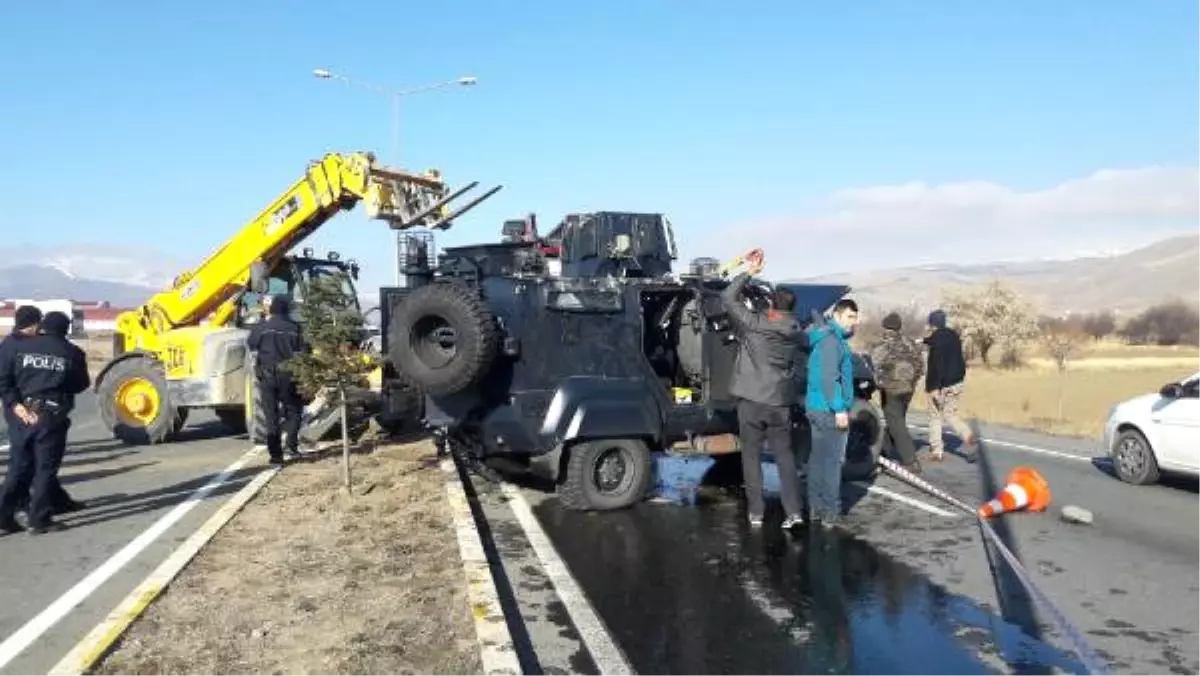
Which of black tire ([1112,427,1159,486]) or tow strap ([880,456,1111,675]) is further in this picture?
black tire ([1112,427,1159,486])

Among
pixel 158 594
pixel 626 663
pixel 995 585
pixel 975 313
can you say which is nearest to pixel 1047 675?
pixel 995 585

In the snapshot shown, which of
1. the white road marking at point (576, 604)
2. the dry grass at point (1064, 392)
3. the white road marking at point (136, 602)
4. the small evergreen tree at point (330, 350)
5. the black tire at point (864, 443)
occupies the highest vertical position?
the small evergreen tree at point (330, 350)

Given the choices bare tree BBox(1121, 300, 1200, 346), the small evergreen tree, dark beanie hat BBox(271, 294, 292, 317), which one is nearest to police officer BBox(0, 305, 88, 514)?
the small evergreen tree

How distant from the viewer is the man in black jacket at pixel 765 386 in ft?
26.1

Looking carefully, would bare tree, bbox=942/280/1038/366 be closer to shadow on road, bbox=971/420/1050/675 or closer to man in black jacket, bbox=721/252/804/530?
shadow on road, bbox=971/420/1050/675

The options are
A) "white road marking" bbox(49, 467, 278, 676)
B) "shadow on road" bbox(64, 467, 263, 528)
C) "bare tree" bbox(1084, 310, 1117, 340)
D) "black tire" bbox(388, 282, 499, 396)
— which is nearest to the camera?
"white road marking" bbox(49, 467, 278, 676)

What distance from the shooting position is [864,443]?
10.7m

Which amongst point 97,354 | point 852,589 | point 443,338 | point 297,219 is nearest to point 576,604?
point 852,589

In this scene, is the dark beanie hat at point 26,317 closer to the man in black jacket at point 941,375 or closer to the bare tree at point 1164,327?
the man in black jacket at point 941,375

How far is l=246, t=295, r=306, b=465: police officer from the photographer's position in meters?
11.1

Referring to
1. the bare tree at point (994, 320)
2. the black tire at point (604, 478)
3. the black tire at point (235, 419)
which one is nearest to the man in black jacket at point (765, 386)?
the black tire at point (604, 478)

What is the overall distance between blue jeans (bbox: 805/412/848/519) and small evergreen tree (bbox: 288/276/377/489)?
4.23 m

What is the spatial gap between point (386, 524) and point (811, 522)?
355 centimetres

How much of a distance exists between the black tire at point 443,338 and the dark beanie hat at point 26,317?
2897 millimetres
